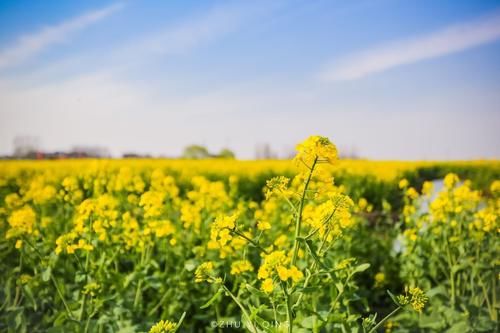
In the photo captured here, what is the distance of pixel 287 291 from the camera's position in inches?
63.1

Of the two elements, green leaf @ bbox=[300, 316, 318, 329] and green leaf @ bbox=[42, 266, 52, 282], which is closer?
green leaf @ bbox=[300, 316, 318, 329]

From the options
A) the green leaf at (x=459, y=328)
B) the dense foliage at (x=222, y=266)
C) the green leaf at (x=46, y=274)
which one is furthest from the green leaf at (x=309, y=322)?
the green leaf at (x=46, y=274)

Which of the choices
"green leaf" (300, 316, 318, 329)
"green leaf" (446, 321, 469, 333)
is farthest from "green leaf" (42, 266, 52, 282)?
"green leaf" (446, 321, 469, 333)

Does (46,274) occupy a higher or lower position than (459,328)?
higher

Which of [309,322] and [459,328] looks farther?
[459,328]

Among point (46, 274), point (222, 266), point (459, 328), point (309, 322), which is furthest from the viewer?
point (222, 266)

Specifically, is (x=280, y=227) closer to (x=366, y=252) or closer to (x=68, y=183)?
(x=366, y=252)

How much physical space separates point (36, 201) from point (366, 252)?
8.59 ft

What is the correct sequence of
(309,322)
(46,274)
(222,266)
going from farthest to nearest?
(222,266) → (46,274) → (309,322)

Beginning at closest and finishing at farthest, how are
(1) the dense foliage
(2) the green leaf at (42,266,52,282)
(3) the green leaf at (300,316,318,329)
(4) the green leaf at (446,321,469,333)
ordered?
(3) the green leaf at (300,316,318,329)
(1) the dense foliage
(2) the green leaf at (42,266,52,282)
(4) the green leaf at (446,321,469,333)

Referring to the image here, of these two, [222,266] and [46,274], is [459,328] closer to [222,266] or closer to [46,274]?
[222,266]

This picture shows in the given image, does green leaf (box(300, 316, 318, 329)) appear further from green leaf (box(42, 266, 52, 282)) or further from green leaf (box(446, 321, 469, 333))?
green leaf (box(42, 266, 52, 282))

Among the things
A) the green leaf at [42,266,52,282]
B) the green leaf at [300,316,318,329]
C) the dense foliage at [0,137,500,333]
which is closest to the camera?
the green leaf at [300,316,318,329]

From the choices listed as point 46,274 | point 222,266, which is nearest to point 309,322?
point 222,266
